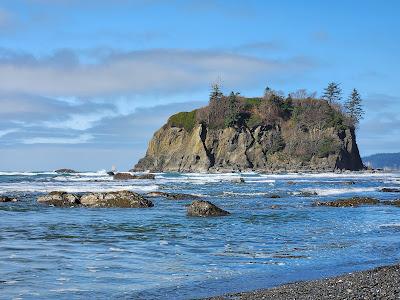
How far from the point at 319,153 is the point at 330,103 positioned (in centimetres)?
2989

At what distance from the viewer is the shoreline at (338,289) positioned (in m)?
10.5

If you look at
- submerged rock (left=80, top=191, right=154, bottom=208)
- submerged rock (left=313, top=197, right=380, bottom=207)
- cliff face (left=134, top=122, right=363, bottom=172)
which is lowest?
submerged rock (left=313, top=197, right=380, bottom=207)

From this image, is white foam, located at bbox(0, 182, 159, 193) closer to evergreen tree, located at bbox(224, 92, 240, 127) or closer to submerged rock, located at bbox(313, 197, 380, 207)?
submerged rock, located at bbox(313, 197, 380, 207)

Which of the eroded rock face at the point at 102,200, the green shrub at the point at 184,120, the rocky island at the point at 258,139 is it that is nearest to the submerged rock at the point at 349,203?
the eroded rock face at the point at 102,200

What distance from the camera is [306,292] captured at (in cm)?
1098

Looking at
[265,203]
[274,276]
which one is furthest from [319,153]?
[274,276]

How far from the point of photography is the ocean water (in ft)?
40.0

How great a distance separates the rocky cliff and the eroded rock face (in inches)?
4148

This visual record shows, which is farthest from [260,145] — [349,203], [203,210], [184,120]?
[203,210]

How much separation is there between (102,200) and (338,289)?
977 inches

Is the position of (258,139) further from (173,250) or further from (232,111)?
(173,250)

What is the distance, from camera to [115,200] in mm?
34094

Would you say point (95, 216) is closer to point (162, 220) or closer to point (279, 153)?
point (162, 220)

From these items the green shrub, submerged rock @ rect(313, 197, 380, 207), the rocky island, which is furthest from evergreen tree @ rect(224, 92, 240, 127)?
submerged rock @ rect(313, 197, 380, 207)
